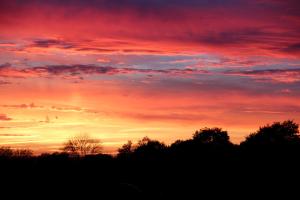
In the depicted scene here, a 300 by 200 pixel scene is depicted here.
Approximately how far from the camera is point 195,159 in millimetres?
52906

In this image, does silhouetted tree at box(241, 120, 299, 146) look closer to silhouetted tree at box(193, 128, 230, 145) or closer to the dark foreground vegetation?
silhouetted tree at box(193, 128, 230, 145)

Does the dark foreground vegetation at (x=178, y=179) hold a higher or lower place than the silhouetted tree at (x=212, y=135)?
lower

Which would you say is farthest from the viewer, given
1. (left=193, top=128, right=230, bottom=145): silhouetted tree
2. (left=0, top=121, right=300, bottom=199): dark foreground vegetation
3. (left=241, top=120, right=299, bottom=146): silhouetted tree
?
(left=193, top=128, right=230, bottom=145): silhouetted tree

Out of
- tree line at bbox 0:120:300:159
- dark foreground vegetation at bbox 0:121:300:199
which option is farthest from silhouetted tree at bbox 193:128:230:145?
dark foreground vegetation at bbox 0:121:300:199

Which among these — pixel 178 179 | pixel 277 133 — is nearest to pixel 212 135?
pixel 277 133

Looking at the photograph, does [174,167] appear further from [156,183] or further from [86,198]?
[86,198]

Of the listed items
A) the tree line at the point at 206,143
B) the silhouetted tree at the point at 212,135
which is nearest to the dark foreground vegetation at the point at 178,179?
the tree line at the point at 206,143

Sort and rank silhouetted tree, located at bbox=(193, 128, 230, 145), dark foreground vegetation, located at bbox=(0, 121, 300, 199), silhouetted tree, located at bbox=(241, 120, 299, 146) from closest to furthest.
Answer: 1. dark foreground vegetation, located at bbox=(0, 121, 300, 199)
2. silhouetted tree, located at bbox=(241, 120, 299, 146)
3. silhouetted tree, located at bbox=(193, 128, 230, 145)

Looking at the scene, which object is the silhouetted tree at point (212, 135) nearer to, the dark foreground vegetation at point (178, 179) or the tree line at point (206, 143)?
the tree line at point (206, 143)

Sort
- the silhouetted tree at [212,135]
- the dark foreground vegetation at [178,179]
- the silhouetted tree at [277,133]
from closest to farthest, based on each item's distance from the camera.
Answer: the dark foreground vegetation at [178,179], the silhouetted tree at [277,133], the silhouetted tree at [212,135]

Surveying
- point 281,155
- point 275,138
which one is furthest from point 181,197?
point 275,138

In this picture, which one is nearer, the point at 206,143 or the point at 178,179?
the point at 178,179

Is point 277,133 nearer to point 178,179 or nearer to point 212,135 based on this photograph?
point 212,135

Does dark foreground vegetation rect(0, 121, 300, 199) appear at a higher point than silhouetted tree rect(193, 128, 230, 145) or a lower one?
Answer: lower
